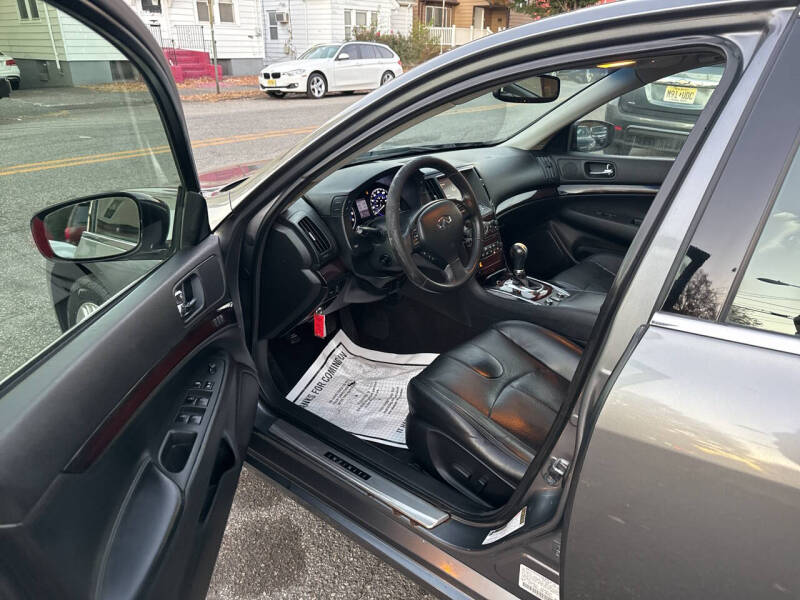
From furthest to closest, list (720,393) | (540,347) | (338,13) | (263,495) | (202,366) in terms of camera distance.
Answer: (338,13) < (263,495) < (540,347) < (202,366) < (720,393)

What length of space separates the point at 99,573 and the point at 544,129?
118 inches

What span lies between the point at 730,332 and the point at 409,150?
84.2 inches

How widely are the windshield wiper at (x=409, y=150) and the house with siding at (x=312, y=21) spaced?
1903 centimetres

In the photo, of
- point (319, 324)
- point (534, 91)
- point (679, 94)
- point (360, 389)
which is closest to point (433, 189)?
point (534, 91)

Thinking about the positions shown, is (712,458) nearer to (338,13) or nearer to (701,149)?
(701,149)

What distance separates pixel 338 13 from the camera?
2052cm

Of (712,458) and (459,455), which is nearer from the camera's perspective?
(712,458)

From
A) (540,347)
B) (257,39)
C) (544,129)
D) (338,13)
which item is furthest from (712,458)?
(338,13)

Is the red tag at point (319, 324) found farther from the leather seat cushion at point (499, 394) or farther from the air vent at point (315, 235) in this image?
the leather seat cushion at point (499, 394)

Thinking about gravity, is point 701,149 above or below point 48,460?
above

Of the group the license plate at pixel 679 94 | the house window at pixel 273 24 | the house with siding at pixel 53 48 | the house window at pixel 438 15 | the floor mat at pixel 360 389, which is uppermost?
the house window at pixel 438 15

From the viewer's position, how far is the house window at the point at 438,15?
2708 centimetres

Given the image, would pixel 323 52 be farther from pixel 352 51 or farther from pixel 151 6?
pixel 151 6

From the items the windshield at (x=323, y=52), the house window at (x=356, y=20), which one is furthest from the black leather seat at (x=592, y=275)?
the house window at (x=356, y=20)
